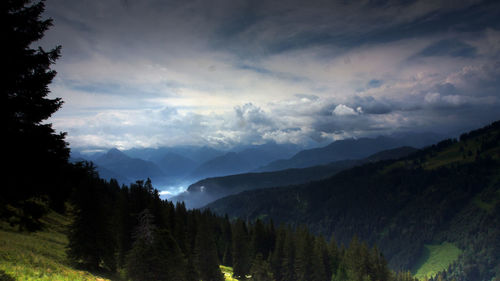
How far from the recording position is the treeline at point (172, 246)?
32469 mm

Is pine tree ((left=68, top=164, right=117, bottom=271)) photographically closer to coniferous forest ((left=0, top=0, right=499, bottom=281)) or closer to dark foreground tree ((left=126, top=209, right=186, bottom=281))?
coniferous forest ((left=0, top=0, right=499, bottom=281))

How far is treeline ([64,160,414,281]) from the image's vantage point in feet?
107

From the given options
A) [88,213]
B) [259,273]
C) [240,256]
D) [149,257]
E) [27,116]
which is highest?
[27,116]

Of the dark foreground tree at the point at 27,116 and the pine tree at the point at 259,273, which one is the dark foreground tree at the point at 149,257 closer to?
the dark foreground tree at the point at 27,116

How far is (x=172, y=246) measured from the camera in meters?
40.0

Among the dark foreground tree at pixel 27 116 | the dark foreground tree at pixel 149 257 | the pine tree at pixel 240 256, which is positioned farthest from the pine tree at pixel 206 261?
the dark foreground tree at pixel 27 116

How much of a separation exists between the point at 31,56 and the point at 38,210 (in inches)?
320

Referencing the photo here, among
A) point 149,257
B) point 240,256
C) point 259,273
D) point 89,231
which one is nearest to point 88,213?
point 89,231

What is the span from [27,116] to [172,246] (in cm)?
3181

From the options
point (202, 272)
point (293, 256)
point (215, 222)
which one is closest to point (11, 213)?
point (202, 272)

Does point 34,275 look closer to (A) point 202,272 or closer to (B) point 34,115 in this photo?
(B) point 34,115

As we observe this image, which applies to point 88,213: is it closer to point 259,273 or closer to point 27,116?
point 27,116

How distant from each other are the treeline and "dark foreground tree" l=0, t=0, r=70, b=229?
1.98m

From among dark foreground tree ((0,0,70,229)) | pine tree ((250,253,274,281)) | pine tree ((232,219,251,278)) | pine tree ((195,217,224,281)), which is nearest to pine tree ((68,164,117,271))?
dark foreground tree ((0,0,70,229))
